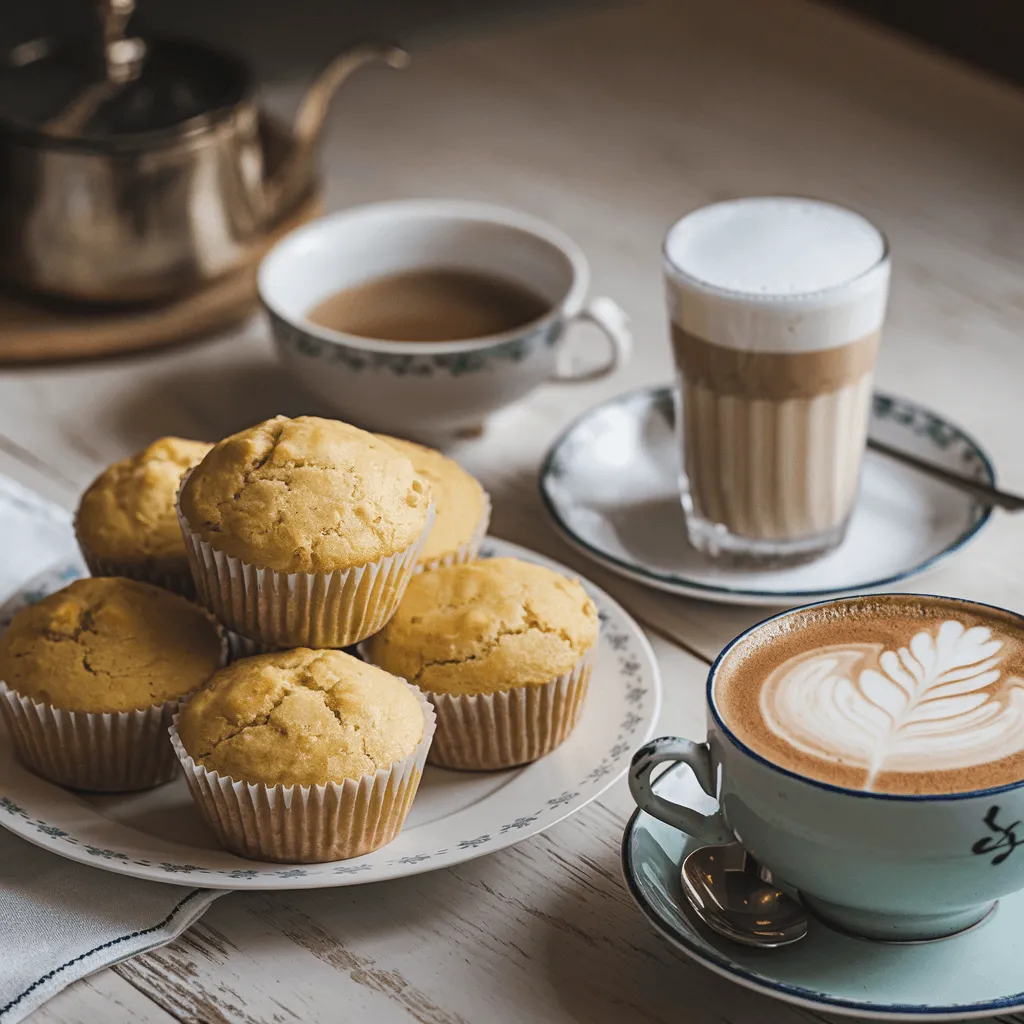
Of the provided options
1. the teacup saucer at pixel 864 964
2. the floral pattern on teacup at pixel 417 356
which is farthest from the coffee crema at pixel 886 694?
the floral pattern on teacup at pixel 417 356

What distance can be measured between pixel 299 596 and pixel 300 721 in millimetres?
90

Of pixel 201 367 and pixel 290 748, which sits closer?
pixel 290 748

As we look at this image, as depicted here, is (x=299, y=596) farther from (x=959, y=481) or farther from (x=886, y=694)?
(x=959, y=481)

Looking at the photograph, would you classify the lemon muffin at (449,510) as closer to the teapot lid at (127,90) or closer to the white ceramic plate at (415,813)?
the white ceramic plate at (415,813)

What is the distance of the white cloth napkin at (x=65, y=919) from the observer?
→ 82 cm

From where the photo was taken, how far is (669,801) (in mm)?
809

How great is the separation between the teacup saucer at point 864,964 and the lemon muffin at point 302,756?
0.49 feet

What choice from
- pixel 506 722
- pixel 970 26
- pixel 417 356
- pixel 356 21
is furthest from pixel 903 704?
pixel 356 21

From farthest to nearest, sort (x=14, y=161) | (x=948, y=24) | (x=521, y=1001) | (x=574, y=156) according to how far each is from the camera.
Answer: (x=948, y=24)
(x=574, y=156)
(x=14, y=161)
(x=521, y=1001)

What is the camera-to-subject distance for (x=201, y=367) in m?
1.53

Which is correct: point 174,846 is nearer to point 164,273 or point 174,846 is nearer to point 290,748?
point 290,748

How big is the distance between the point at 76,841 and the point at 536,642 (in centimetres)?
30

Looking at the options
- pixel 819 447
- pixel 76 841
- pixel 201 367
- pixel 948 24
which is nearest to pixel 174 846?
pixel 76 841

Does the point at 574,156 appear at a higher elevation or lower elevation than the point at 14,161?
lower
